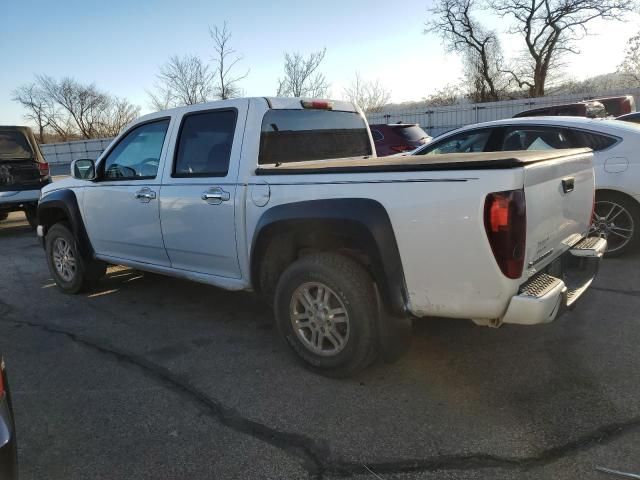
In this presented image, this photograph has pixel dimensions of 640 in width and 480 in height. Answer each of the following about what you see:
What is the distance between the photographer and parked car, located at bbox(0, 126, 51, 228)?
10.2m

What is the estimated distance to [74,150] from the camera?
105ft

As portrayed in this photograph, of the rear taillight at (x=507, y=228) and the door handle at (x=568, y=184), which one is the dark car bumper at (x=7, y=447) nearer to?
the rear taillight at (x=507, y=228)

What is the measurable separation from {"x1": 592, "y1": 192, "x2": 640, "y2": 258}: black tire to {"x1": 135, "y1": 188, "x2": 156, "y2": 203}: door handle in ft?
14.8

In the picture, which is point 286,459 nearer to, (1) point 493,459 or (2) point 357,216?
(1) point 493,459

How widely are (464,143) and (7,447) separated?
570 cm

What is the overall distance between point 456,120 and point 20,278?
66.8ft

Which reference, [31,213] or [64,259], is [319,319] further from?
[31,213]

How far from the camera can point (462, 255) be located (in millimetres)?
2760

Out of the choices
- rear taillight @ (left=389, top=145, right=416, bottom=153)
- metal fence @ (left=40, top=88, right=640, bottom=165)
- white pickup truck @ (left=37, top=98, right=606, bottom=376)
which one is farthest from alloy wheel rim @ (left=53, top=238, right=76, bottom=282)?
metal fence @ (left=40, top=88, right=640, bottom=165)

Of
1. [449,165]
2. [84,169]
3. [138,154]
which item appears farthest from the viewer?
[84,169]

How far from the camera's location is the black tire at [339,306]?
321 centimetres

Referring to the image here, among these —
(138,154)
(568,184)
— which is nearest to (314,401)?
(568,184)

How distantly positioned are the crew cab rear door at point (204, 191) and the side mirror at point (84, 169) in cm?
123

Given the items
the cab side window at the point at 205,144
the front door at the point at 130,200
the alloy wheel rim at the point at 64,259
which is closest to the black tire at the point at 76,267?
the alloy wheel rim at the point at 64,259
